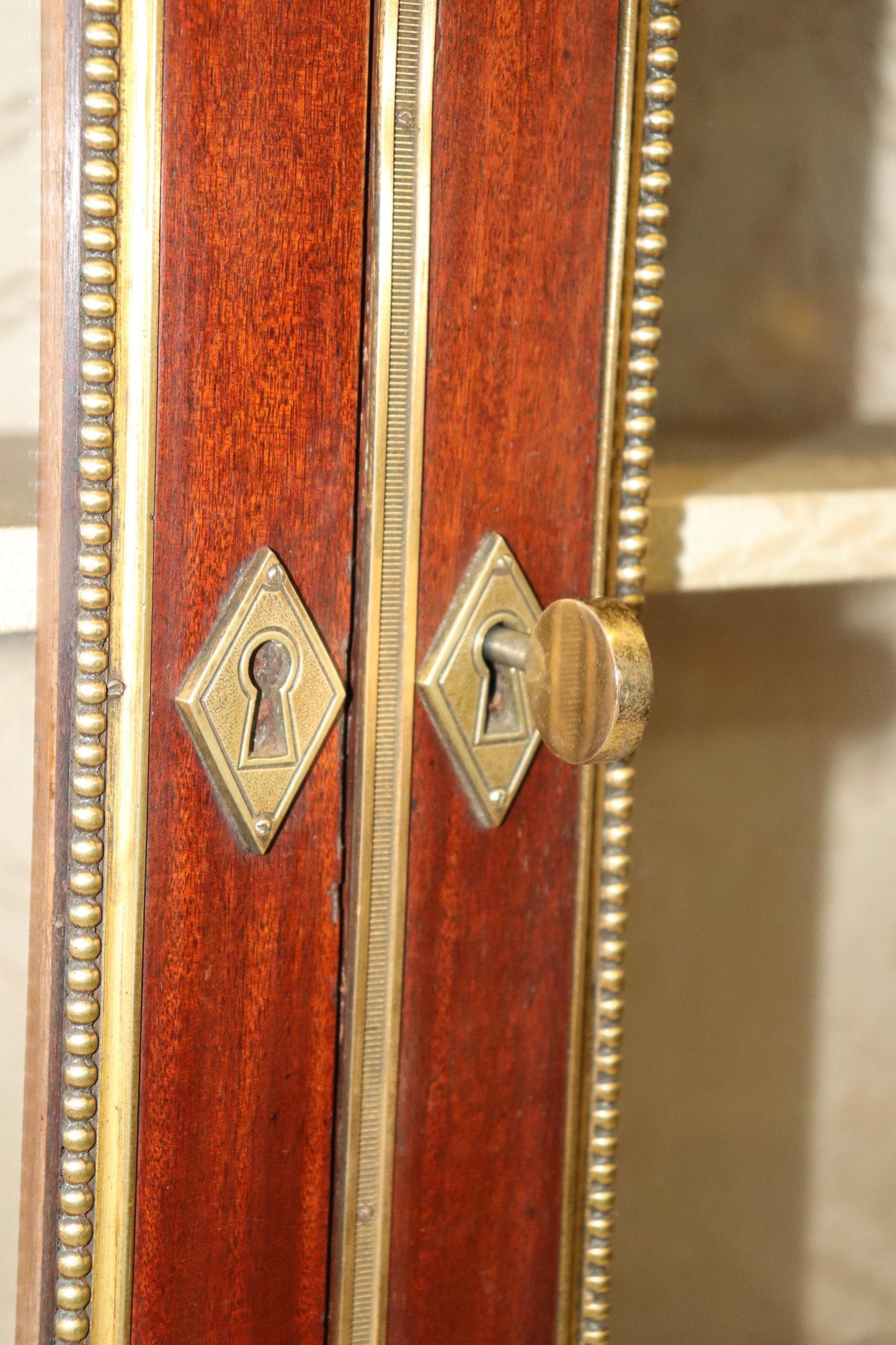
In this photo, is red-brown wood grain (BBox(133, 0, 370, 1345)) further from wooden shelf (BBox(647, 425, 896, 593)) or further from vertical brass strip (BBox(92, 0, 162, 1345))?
wooden shelf (BBox(647, 425, 896, 593))

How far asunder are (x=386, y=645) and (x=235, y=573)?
5 centimetres

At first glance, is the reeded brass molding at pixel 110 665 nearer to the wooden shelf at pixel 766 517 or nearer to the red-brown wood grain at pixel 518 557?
the red-brown wood grain at pixel 518 557

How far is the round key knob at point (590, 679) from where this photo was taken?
1.20 feet

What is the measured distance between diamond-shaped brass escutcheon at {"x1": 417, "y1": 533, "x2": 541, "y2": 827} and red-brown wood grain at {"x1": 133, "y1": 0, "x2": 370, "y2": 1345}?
31mm

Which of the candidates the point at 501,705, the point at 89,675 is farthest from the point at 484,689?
the point at 89,675

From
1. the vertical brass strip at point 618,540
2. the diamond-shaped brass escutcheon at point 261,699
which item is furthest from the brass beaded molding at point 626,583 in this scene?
the diamond-shaped brass escutcheon at point 261,699

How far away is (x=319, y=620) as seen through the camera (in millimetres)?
382

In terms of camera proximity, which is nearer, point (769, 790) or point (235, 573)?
point (235, 573)

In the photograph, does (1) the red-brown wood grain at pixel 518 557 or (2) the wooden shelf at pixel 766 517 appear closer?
(1) the red-brown wood grain at pixel 518 557

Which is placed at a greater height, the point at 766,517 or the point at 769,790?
the point at 766,517

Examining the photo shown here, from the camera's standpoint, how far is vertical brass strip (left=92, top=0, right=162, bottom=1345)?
34cm

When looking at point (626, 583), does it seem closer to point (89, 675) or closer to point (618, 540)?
point (618, 540)

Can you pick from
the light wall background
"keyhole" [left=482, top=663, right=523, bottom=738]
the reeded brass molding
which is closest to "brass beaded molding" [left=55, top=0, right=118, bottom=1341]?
the reeded brass molding

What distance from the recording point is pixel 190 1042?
1.23 feet
